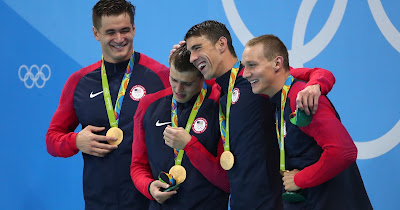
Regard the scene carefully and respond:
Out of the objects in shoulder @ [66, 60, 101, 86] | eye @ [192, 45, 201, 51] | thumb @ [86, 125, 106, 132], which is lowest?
thumb @ [86, 125, 106, 132]

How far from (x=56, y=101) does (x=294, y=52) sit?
2741 millimetres

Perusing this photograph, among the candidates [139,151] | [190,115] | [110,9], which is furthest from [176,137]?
[110,9]

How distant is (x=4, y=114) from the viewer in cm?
646

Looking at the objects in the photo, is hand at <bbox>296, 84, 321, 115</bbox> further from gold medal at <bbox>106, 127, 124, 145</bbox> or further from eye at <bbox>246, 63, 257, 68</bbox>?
gold medal at <bbox>106, 127, 124, 145</bbox>

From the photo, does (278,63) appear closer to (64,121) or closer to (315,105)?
(315,105)

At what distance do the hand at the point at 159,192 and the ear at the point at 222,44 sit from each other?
77 cm

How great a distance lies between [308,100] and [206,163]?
75 cm

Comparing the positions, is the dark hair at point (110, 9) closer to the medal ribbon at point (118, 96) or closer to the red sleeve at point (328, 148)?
the medal ribbon at point (118, 96)

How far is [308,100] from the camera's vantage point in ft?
8.63

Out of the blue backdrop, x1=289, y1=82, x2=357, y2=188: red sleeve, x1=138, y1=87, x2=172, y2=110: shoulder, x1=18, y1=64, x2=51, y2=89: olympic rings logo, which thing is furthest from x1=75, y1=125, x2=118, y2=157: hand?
x1=18, y1=64, x2=51, y2=89: olympic rings logo

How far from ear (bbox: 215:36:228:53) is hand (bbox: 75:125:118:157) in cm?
88

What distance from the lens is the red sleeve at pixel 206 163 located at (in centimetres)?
316

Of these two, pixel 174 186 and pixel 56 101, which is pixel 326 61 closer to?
A: pixel 174 186

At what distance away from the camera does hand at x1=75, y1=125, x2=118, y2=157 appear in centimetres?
366
